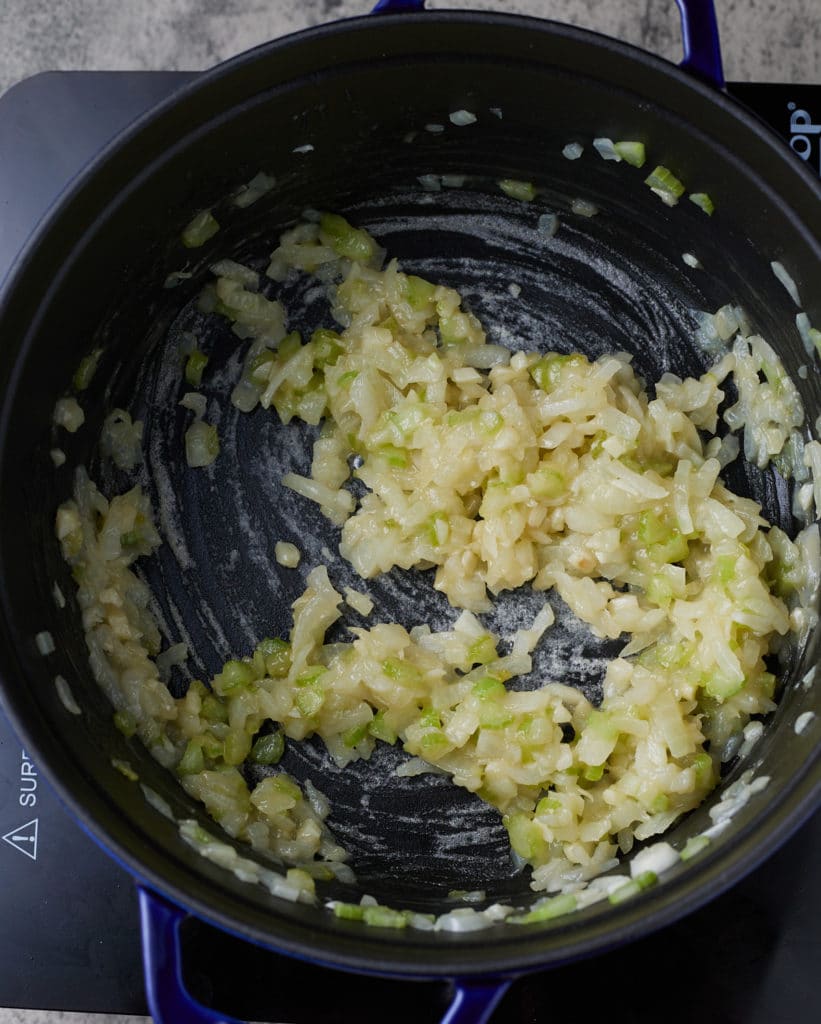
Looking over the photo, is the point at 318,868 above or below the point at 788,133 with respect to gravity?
below

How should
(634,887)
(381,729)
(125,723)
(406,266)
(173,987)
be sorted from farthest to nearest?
(406,266) < (381,729) < (125,723) < (634,887) < (173,987)

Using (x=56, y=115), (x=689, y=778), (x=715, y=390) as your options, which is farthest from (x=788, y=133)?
(x=56, y=115)

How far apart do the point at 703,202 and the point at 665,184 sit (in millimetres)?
75

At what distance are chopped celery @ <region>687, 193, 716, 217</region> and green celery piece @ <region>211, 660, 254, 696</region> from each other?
1190 millimetres

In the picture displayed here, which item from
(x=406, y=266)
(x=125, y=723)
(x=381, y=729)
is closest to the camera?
(x=125, y=723)

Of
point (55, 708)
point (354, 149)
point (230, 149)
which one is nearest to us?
point (55, 708)

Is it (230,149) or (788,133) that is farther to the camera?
(788,133)

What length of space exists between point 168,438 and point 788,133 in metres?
1.33

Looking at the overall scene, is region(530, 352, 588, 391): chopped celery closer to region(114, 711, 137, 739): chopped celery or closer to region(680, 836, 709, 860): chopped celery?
region(680, 836, 709, 860): chopped celery

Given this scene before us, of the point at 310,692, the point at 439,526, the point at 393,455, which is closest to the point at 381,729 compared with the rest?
the point at 310,692

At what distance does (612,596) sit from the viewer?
2.07 m

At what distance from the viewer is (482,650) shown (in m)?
2.06

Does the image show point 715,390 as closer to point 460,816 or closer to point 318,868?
point 460,816

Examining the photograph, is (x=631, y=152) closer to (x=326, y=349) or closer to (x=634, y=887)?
(x=326, y=349)
